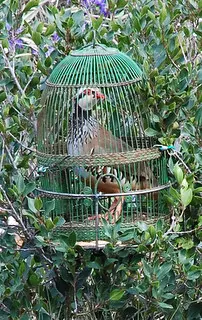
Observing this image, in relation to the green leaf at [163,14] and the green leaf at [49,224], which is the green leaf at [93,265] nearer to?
the green leaf at [49,224]

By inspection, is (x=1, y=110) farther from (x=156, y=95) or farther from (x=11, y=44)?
(x=156, y=95)

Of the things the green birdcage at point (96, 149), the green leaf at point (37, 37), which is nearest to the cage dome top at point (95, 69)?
the green birdcage at point (96, 149)

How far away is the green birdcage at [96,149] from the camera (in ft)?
11.0

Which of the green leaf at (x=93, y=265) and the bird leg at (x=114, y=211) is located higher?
the bird leg at (x=114, y=211)

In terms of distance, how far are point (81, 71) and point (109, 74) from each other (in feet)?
0.39

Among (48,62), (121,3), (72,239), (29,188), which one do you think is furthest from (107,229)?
(121,3)

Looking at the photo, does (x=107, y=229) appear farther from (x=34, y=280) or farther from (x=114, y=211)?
(x=34, y=280)

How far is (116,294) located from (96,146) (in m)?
0.61

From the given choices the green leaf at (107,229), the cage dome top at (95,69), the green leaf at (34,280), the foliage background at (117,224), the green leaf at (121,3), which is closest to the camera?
the green leaf at (107,229)

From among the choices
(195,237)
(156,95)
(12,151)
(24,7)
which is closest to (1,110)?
(12,151)

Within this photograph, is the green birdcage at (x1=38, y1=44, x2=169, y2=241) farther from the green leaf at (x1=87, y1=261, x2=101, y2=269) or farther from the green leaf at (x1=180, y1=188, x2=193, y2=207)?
the green leaf at (x1=180, y1=188, x2=193, y2=207)

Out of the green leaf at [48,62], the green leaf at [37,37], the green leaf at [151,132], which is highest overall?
the green leaf at [37,37]

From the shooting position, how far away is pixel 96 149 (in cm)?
340

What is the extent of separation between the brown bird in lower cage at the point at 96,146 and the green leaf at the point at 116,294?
31 centimetres
